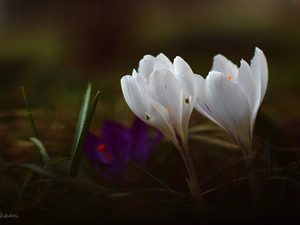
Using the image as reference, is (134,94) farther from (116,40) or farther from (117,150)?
(116,40)

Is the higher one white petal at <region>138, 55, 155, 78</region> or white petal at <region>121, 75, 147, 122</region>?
white petal at <region>138, 55, 155, 78</region>

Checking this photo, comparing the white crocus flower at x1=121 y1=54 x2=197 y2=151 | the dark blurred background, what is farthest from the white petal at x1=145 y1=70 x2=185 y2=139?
the dark blurred background

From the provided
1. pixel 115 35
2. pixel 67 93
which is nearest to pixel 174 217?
pixel 67 93

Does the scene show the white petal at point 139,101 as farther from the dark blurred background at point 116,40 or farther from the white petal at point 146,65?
the dark blurred background at point 116,40

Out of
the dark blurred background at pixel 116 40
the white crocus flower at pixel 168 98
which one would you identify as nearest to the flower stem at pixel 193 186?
the white crocus flower at pixel 168 98

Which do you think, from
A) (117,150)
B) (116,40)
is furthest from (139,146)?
(116,40)

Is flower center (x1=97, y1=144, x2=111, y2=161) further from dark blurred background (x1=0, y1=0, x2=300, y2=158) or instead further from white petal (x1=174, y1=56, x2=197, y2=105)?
dark blurred background (x1=0, y1=0, x2=300, y2=158)
